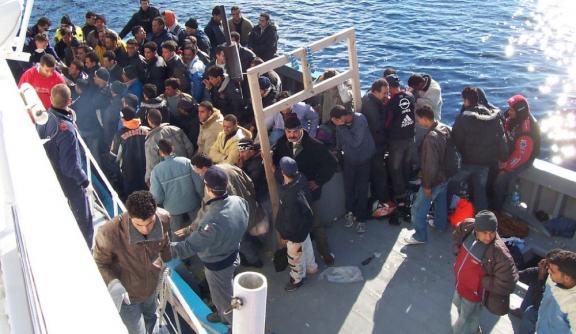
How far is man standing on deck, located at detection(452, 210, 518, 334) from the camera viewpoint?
4645mm

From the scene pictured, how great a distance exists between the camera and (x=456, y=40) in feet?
59.9

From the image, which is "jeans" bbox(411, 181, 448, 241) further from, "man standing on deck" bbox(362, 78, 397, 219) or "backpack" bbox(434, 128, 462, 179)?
"man standing on deck" bbox(362, 78, 397, 219)

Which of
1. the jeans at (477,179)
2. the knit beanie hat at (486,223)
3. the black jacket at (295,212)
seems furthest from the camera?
the jeans at (477,179)

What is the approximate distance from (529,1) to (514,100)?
59.2 ft

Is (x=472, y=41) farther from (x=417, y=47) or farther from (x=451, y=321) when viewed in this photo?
(x=451, y=321)

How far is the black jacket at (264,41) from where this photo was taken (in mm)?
11125

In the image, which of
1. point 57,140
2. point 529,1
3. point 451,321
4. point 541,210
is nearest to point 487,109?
point 541,210

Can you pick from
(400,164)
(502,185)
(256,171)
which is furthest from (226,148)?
(502,185)

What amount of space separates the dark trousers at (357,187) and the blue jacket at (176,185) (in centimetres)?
189

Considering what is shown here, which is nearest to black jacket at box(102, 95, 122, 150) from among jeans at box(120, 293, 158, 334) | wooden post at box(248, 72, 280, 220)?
wooden post at box(248, 72, 280, 220)

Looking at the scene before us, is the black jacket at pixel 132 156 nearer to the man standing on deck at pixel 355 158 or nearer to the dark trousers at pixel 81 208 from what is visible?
the dark trousers at pixel 81 208

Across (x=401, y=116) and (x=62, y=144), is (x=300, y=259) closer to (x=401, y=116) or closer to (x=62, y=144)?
(x=401, y=116)

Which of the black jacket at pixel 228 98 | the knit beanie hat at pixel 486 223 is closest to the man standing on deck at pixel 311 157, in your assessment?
the black jacket at pixel 228 98

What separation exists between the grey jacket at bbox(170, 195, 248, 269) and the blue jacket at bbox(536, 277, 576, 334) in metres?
2.64
